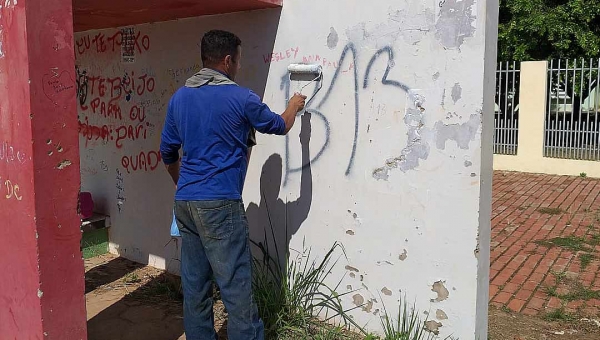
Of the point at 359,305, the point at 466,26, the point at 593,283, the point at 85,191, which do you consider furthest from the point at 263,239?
the point at 593,283

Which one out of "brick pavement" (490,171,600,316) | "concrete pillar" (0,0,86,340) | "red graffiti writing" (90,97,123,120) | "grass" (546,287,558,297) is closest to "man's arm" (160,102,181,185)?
"concrete pillar" (0,0,86,340)

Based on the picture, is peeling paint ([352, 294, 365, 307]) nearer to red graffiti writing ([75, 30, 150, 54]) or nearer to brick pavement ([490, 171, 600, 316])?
brick pavement ([490, 171, 600, 316])

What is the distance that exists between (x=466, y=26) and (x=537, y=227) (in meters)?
4.42

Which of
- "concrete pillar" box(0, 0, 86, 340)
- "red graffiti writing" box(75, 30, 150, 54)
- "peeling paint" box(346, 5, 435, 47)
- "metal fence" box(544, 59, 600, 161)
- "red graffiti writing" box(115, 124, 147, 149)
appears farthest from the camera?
"metal fence" box(544, 59, 600, 161)

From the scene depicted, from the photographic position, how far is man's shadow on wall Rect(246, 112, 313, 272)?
3689mm

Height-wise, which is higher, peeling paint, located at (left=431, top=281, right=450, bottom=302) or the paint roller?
the paint roller

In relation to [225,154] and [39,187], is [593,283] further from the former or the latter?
[39,187]

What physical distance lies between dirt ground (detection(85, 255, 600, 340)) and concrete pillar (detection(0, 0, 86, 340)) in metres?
1.13

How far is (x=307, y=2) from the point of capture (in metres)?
3.58

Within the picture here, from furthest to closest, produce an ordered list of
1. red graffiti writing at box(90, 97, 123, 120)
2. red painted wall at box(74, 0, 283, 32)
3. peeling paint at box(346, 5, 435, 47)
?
red graffiti writing at box(90, 97, 123, 120) → red painted wall at box(74, 0, 283, 32) → peeling paint at box(346, 5, 435, 47)

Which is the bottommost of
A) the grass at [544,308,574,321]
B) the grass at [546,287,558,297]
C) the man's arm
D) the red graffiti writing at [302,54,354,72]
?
the grass at [544,308,574,321]

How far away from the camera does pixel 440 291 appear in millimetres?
3094

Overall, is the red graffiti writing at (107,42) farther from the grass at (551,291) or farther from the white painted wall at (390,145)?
the grass at (551,291)

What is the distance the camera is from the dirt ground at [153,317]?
375 cm
